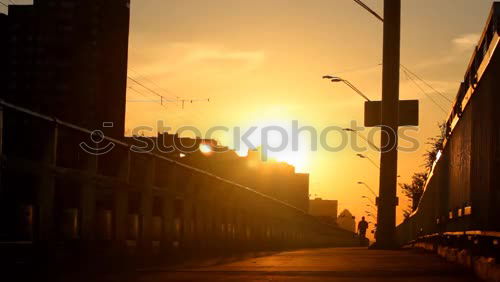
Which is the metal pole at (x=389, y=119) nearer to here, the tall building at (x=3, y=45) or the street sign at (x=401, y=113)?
the street sign at (x=401, y=113)

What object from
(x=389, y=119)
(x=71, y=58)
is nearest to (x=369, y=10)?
(x=389, y=119)

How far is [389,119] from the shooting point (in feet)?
137

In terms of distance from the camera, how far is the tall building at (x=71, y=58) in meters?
83.2

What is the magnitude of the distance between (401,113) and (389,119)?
1166cm

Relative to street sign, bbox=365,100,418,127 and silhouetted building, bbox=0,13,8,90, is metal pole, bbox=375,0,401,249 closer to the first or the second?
street sign, bbox=365,100,418,127

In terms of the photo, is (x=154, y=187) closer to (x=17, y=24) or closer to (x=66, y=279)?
(x=66, y=279)

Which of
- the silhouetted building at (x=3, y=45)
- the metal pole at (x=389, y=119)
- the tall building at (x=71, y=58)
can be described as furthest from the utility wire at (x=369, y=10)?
the silhouetted building at (x=3, y=45)

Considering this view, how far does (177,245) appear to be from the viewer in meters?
20.4

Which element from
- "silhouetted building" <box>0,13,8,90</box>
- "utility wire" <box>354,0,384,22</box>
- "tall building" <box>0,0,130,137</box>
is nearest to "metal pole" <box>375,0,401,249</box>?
"utility wire" <box>354,0,384,22</box>

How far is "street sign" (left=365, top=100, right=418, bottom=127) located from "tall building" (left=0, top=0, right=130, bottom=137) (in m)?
22.5

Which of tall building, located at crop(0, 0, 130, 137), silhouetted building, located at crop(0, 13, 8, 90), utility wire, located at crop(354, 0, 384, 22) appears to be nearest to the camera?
utility wire, located at crop(354, 0, 384, 22)

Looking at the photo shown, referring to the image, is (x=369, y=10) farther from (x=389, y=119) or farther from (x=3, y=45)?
(x=3, y=45)

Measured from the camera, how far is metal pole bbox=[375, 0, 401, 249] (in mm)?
41062

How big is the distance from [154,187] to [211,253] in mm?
6387
